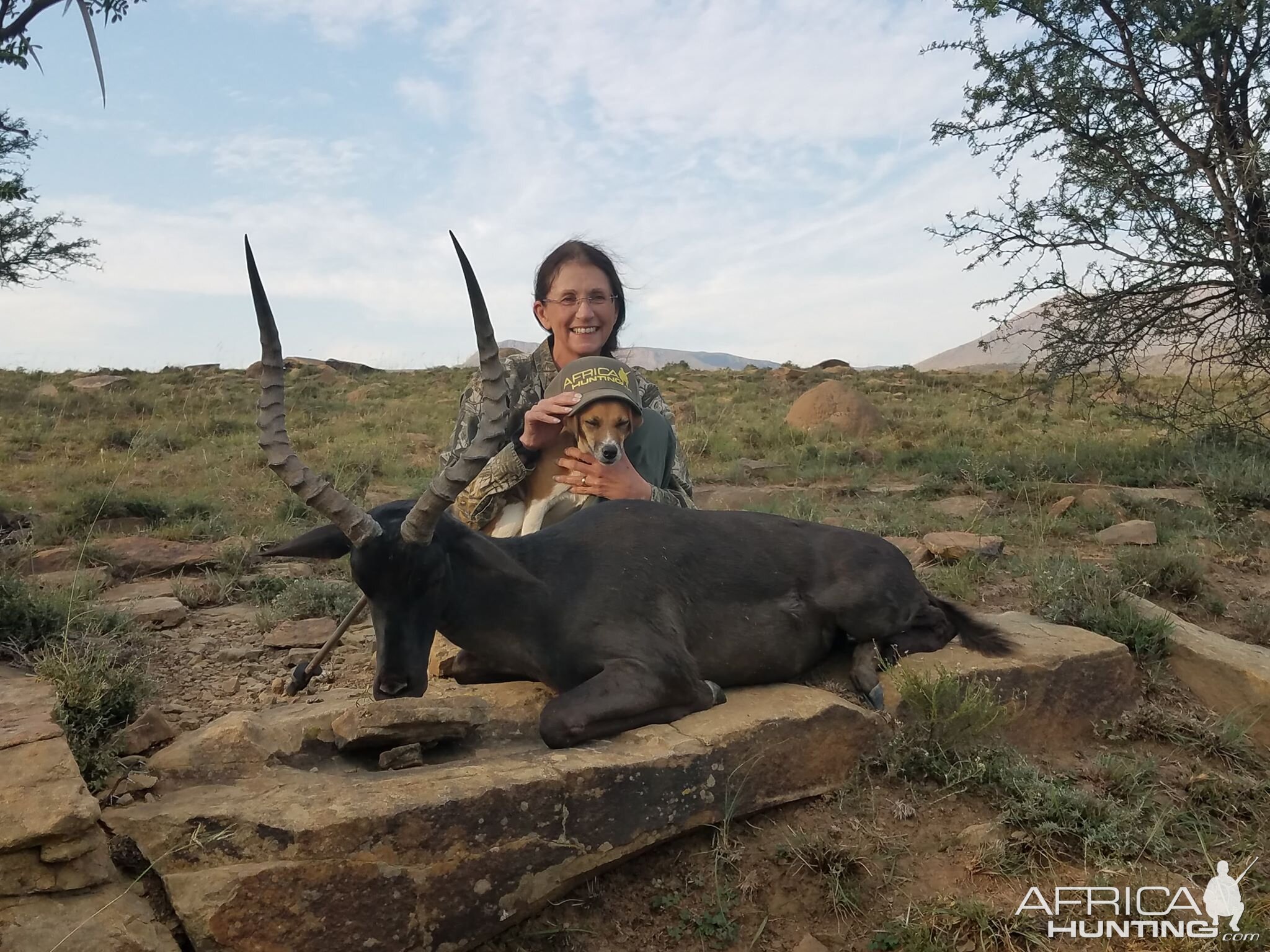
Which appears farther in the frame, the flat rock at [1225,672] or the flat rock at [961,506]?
the flat rock at [961,506]

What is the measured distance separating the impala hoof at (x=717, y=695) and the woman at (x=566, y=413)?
47.0 inches


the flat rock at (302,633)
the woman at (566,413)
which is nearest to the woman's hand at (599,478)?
the woman at (566,413)

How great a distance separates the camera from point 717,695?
4.14 metres

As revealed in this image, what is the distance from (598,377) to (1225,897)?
3464mm

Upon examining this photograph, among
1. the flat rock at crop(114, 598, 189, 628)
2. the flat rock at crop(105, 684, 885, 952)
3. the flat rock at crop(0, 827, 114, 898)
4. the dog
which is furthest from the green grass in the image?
the flat rock at crop(114, 598, 189, 628)

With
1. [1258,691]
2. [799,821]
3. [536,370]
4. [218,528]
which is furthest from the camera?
[218,528]

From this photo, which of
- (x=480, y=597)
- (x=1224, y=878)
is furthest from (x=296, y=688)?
(x=1224, y=878)

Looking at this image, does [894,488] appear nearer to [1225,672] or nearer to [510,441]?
[1225,672]

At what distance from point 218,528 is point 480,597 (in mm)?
6021

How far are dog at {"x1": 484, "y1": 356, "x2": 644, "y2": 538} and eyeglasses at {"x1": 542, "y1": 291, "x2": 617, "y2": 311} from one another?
61 centimetres

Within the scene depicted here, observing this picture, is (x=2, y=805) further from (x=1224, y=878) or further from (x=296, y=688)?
(x=1224, y=878)

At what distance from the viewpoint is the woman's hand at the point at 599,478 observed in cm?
490

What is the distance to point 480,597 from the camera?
3.96 meters

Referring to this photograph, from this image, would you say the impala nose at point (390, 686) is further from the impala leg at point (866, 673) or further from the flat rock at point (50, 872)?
the impala leg at point (866, 673)
